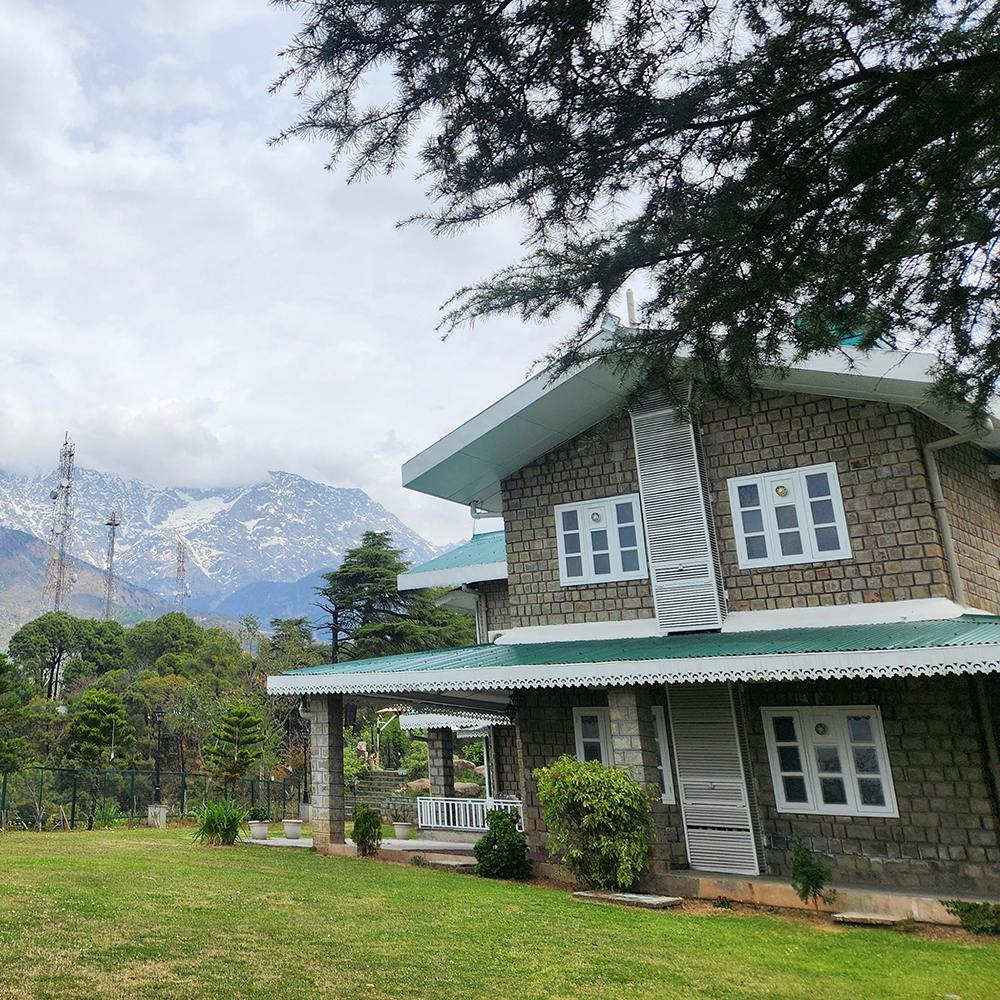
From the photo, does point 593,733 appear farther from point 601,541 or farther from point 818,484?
point 818,484

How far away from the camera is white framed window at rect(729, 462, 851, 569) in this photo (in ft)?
38.2

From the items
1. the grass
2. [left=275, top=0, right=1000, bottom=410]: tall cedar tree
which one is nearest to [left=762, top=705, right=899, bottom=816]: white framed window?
the grass

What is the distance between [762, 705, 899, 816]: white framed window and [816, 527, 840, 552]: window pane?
6.80 ft

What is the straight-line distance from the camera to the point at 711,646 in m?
10.8

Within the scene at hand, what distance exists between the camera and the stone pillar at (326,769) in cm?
1369

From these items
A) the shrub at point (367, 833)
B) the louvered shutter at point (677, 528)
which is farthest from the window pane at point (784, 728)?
the shrub at point (367, 833)

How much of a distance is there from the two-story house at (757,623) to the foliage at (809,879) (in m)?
1.04

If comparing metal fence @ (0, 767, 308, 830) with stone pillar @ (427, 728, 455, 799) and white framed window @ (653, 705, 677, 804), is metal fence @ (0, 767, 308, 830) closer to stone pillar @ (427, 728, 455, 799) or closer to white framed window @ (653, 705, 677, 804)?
stone pillar @ (427, 728, 455, 799)

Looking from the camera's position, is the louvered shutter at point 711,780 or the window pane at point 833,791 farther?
the louvered shutter at point 711,780

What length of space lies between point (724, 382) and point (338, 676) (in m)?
8.54

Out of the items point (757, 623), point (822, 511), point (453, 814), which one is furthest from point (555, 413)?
point (453, 814)

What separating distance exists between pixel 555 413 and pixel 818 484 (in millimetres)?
3884

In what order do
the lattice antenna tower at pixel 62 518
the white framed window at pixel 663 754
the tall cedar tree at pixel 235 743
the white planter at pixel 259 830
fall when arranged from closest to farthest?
the white framed window at pixel 663 754 < the white planter at pixel 259 830 < the tall cedar tree at pixel 235 743 < the lattice antenna tower at pixel 62 518

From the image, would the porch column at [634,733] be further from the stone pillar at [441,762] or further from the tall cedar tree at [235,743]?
the tall cedar tree at [235,743]
